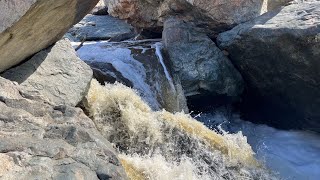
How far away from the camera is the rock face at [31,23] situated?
3154mm

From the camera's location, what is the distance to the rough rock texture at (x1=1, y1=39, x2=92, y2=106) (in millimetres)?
3918

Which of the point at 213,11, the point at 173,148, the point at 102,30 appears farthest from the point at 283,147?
the point at 102,30

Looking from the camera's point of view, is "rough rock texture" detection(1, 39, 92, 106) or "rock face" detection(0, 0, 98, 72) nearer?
"rock face" detection(0, 0, 98, 72)

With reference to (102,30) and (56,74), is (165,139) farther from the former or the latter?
(102,30)

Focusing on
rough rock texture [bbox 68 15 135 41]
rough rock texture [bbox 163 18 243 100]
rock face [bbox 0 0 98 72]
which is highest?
rock face [bbox 0 0 98 72]

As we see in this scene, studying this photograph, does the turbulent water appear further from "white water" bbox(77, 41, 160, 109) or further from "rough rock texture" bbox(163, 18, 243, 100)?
"rough rock texture" bbox(163, 18, 243, 100)

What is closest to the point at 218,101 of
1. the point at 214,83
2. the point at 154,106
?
the point at 214,83

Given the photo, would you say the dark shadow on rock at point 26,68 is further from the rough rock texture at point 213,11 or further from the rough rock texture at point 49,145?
the rough rock texture at point 213,11

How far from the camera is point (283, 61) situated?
6.45m

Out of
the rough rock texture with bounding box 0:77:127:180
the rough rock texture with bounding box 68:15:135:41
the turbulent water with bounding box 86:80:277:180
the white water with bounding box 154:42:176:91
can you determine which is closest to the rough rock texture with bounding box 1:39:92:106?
the turbulent water with bounding box 86:80:277:180

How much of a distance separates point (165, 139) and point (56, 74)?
142cm

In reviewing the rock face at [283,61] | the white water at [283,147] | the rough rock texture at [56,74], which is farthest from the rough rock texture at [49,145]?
the rock face at [283,61]

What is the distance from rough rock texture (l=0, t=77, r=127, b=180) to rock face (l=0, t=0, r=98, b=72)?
0.53m

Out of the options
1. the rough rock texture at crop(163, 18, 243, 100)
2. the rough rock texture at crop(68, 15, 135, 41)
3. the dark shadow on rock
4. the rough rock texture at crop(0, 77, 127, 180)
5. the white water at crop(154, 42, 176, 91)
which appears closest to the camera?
the rough rock texture at crop(0, 77, 127, 180)
